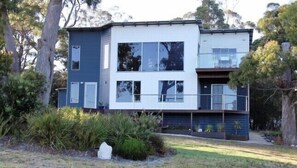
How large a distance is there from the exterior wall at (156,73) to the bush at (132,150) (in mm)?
17877

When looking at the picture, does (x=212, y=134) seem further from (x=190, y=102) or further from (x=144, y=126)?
(x=144, y=126)

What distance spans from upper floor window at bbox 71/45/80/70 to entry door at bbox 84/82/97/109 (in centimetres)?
167

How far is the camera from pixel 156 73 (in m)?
29.8

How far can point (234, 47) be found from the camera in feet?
100

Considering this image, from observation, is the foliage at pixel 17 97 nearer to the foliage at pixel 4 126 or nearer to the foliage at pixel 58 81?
the foliage at pixel 4 126

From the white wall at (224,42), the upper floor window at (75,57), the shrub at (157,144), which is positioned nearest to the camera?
the shrub at (157,144)

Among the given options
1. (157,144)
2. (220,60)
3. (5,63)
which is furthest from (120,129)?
(220,60)

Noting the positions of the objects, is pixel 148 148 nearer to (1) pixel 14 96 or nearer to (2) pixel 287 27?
(1) pixel 14 96

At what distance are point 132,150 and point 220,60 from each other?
1886cm

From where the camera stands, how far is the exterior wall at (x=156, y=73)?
2905 centimetres

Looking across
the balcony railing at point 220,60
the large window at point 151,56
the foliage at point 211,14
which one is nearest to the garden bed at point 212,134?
the balcony railing at point 220,60

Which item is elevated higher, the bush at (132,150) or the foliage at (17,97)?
the foliage at (17,97)

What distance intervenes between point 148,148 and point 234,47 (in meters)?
20.3

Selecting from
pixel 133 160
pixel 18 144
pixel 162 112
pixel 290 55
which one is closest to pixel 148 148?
pixel 133 160
